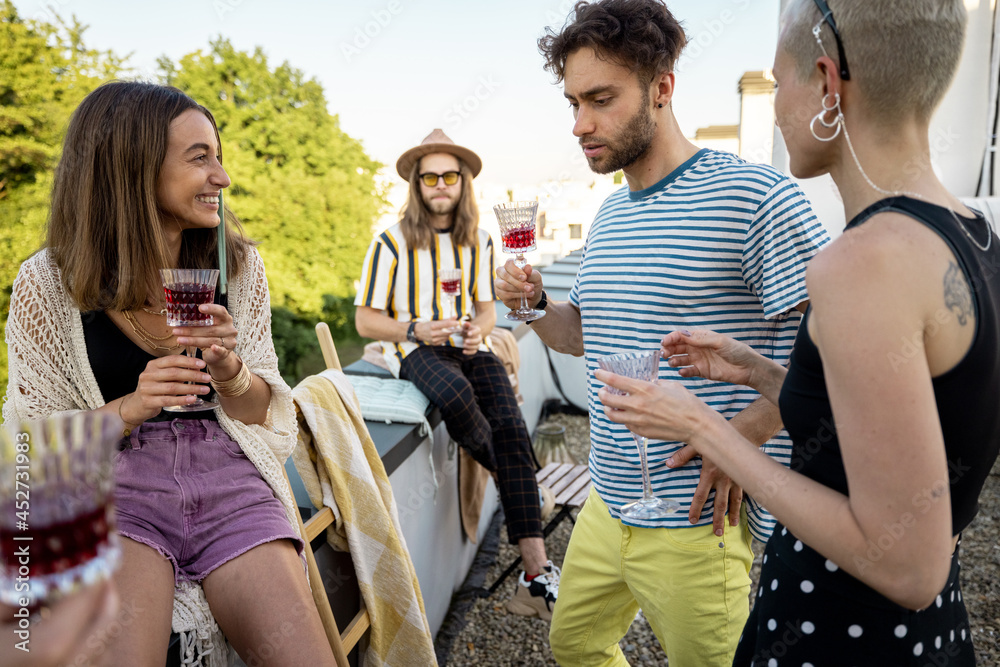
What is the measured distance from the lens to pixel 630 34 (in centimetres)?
197

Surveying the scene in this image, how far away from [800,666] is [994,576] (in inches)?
152

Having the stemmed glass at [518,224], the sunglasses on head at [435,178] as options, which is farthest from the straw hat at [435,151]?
the stemmed glass at [518,224]

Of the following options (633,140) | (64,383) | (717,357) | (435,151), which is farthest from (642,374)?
(435,151)

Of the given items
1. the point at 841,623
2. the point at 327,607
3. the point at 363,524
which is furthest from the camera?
the point at 363,524

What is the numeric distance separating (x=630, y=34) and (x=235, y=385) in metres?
1.60

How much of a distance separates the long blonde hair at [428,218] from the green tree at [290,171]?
8.45m

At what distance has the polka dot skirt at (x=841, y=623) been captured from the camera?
3.70 ft

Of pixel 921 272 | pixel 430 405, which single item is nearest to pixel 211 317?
pixel 921 272

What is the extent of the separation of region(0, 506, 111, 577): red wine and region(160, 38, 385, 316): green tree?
1188cm

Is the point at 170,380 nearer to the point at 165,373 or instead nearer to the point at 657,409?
the point at 165,373

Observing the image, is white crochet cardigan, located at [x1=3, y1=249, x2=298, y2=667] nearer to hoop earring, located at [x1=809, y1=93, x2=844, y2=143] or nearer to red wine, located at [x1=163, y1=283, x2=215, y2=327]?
red wine, located at [x1=163, y1=283, x2=215, y2=327]

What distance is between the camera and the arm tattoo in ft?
3.00

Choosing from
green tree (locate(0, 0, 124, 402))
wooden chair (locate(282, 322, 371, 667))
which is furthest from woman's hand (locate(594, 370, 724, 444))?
green tree (locate(0, 0, 124, 402))

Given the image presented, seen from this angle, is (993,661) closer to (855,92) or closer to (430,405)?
(430,405)
